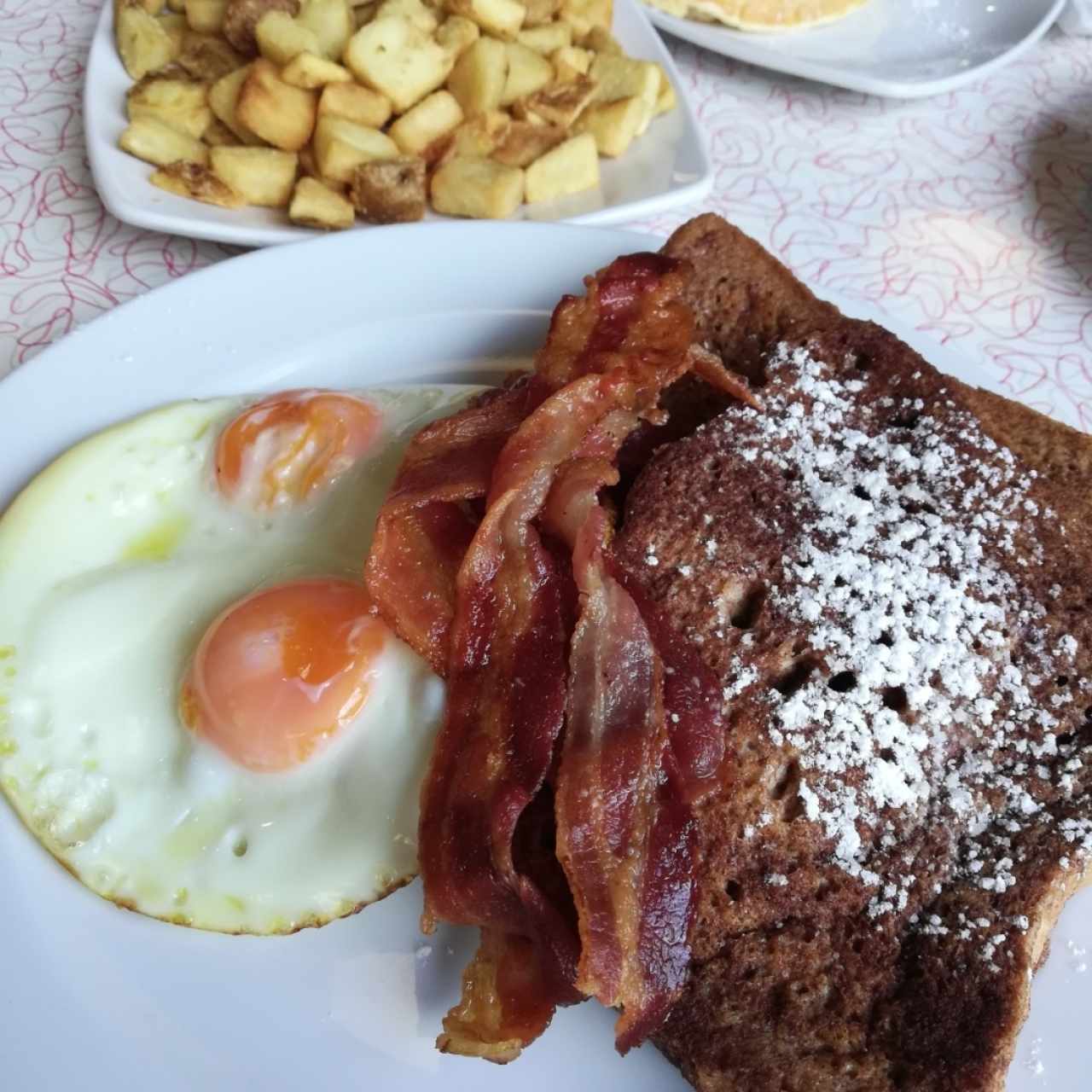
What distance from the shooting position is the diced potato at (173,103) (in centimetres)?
280

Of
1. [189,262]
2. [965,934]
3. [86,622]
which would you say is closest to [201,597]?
[86,622]

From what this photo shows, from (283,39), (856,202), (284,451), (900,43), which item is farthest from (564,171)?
(900,43)

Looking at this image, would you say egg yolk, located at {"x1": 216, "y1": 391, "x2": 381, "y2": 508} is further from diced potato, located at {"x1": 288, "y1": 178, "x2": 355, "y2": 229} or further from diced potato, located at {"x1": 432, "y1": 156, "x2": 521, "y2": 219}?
diced potato, located at {"x1": 432, "y1": 156, "x2": 521, "y2": 219}

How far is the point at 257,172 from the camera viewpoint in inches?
107

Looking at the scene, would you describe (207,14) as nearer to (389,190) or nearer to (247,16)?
(247,16)

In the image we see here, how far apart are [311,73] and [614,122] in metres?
0.87

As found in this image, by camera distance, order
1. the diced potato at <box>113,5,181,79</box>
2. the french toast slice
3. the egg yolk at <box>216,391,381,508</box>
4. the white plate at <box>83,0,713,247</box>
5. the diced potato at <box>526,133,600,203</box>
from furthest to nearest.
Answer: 1. the diced potato at <box>113,5,181,79</box>
2. the diced potato at <box>526,133,600,203</box>
3. the white plate at <box>83,0,713,247</box>
4. the egg yolk at <box>216,391,381,508</box>
5. the french toast slice

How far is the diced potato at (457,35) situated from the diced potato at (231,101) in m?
0.56

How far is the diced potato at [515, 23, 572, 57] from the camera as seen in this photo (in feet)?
10.2

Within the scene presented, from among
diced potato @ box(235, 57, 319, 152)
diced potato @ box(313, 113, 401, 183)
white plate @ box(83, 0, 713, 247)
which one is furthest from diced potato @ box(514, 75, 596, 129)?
diced potato @ box(235, 57, 319, 152)

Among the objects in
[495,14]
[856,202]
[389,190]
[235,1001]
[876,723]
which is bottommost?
[235,1001]

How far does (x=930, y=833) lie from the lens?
1.68 meters

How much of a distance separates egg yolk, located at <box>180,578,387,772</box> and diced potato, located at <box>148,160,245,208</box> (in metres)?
1.33

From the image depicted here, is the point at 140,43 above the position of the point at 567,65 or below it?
above
